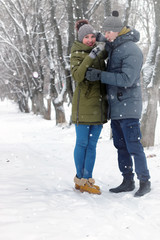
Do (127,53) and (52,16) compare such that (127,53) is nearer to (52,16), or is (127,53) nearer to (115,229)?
(115,229)

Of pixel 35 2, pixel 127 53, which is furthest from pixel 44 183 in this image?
pixel 35 2

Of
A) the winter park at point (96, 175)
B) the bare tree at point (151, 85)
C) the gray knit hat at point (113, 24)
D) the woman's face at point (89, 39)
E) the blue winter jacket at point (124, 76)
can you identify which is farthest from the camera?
the bare tree at point (151, 85)

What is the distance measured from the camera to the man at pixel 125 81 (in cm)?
311

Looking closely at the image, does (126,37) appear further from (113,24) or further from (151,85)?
(151,85)

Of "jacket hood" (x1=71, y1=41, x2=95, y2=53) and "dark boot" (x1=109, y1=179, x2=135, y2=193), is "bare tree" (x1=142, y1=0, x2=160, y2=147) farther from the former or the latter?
"jacket hood" (x1=71, y1=41, x2=95, y2=53)

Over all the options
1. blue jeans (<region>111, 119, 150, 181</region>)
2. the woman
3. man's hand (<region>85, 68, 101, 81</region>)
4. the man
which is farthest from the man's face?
blue jeans (<region>111, 119, 150, 181</region>)

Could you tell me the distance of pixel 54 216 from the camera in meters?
2.53

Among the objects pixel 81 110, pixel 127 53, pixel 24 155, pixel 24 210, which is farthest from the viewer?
pixel 24 155

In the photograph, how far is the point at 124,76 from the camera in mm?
3086

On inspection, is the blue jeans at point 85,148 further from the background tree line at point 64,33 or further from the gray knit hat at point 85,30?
the background tree line at point 64,33

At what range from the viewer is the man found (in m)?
3.11

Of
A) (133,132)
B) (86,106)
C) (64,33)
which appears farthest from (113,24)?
(64,33)

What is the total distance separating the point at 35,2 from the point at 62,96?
5.52m

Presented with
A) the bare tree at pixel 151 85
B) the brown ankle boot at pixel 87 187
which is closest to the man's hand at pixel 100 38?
the brown ankle boot at pixel 87 187
